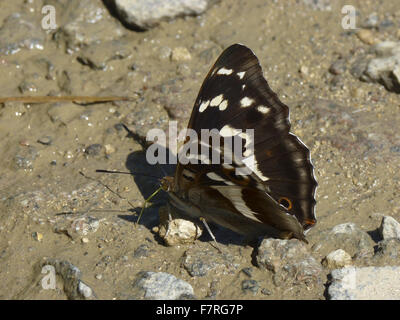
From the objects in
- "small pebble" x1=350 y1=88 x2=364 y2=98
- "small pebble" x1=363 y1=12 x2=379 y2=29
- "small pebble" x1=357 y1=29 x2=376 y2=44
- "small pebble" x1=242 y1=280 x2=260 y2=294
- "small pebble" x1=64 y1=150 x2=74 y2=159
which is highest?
"small pebble" x1=363 y1=12 x2=379 y2=29

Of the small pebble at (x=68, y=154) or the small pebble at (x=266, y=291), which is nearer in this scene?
the small pebble at (x=266, y=291)

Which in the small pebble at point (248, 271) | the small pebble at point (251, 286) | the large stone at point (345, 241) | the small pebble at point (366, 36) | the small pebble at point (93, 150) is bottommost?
the small pebble at point (251, 286)

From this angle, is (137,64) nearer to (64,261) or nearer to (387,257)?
(64,261)

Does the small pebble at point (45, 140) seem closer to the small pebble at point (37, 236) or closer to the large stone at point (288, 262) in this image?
the small pebble at point (37, 236)

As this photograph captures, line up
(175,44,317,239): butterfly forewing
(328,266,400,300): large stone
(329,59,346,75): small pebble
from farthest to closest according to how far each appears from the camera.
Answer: (329,59,346,75): small pebble < (175,44,317,239): butterfly forewing < (328,266,400,300): large stone

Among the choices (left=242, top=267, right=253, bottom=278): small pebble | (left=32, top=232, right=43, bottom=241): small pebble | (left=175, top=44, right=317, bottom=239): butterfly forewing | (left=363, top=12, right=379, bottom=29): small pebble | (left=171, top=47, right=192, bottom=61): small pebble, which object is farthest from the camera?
(left=363, top=12, right=379, bottom=29): small pebble

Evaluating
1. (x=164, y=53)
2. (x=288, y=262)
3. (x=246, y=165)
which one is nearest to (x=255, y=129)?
(x=246, y=165)

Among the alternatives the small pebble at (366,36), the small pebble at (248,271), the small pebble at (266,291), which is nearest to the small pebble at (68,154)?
the small pebble at (248,271)

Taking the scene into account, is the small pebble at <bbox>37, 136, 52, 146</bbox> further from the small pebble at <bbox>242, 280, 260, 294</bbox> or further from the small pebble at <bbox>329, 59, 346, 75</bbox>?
the small pebble at <bbox>329, 59, 346, 75</bbox>

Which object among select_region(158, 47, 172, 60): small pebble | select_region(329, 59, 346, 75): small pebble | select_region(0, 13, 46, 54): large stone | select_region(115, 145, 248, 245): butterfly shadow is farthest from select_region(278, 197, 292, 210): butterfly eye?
select_region(0, 13, 46, 54): large stone
